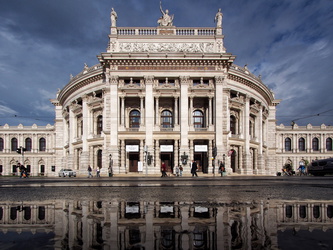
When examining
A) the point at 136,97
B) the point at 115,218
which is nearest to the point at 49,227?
the point at 115,218

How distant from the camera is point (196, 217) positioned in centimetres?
312

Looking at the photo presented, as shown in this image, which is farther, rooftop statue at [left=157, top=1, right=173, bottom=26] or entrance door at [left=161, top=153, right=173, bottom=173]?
rooftop statue at [left=157, top=1, right=173, bottom=26]

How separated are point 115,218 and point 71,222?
47 cm

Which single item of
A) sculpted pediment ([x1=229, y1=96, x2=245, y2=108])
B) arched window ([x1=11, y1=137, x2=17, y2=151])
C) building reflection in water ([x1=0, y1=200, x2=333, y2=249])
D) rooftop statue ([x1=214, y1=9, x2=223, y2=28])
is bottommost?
building reflection in water ([x1=0, y1=200, x2=333, y2=249])

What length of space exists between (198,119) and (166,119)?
13.5 feet

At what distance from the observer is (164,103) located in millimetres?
35781

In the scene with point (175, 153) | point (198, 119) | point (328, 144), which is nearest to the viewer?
point (175, 153)

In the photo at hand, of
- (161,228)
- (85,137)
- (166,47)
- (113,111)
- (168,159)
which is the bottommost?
(168,159)

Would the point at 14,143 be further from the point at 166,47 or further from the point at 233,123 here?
the point at 233,123

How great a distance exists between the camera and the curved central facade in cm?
3312

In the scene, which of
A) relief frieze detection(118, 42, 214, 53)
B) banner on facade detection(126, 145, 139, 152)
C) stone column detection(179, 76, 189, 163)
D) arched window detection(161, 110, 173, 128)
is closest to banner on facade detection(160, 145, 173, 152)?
stone column detection(179, 76, 189, 163)

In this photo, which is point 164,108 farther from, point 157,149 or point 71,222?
point 71,222

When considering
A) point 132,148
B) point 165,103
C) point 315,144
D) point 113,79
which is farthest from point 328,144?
point 113,79

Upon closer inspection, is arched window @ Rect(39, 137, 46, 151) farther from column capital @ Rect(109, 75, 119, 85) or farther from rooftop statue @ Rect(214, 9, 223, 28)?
rooftop statue @ Rect(214, 9, 223, 28)
